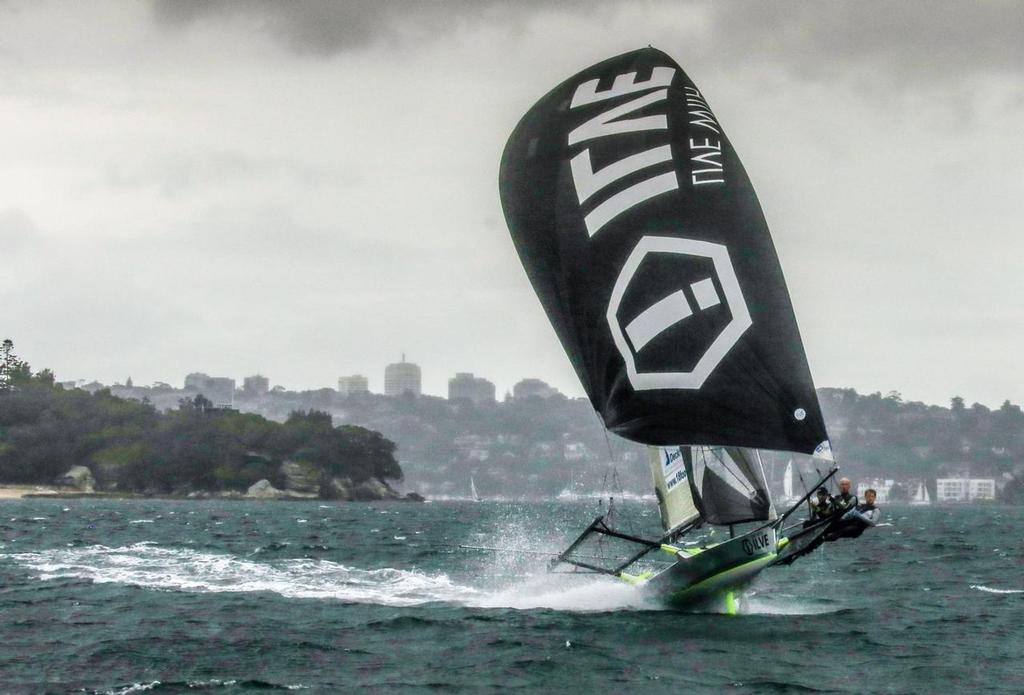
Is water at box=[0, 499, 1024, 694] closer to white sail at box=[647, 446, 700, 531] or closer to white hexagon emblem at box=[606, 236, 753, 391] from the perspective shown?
white sail at box=[647, 446, 700, 531]

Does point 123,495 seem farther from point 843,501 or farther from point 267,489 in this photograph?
point 843,501

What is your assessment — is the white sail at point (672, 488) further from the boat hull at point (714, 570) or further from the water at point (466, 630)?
the water at point (466, 630)

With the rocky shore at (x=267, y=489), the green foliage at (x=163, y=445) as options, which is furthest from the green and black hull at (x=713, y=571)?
the green foliage at (x=163, y=445)

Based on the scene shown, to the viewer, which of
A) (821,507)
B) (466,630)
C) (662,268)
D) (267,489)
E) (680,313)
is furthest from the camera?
(267,489)

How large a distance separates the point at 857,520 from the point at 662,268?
4.15m

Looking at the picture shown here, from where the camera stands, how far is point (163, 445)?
137 m

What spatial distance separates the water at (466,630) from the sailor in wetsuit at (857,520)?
1.43m

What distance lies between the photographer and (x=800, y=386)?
59.2ft

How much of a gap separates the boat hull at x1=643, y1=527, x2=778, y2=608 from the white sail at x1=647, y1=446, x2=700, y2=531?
49cm

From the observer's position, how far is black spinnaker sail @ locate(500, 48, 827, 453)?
18109 millimetres

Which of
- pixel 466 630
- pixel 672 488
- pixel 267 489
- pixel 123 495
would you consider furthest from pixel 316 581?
pixel 267 489

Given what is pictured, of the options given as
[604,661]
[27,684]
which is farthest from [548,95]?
[27,684]

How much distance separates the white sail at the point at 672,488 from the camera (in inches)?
797

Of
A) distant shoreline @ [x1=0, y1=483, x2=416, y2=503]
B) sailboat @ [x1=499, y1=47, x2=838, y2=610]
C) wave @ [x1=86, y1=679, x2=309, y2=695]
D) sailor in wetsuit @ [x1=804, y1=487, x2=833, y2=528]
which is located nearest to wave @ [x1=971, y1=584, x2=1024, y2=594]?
sailboat @ [x1=499, y1=47, x2=838, y2=610]
